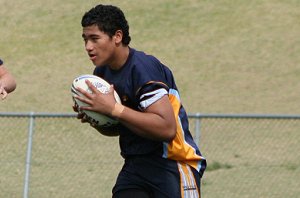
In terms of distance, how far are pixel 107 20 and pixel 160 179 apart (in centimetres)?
110

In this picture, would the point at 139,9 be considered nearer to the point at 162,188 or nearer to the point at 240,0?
the point at 240,0

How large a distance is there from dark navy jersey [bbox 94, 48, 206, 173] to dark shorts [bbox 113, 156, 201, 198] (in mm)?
55

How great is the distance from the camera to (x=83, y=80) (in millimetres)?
5422

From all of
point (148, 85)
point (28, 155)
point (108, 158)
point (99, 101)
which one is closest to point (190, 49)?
point (108, 158)

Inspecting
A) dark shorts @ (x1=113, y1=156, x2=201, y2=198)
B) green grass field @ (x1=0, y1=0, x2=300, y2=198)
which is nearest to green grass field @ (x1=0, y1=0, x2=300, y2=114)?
green grass field @ (x1=0, y1=0, x2=300, y2=198)

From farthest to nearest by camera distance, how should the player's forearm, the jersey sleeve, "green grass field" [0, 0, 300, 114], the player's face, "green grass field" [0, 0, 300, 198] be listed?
1. "green grass field" [0, 0, 300, 114]
2. "green grass field" [0, 0, 300, 198]
3. the player's face
4. the jersey sleeve
5. the player's forearm

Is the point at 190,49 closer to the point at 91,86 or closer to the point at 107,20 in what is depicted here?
the point at 107,20

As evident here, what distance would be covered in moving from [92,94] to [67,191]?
598 centimetres

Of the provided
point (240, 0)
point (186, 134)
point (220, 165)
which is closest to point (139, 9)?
point (240, 0)

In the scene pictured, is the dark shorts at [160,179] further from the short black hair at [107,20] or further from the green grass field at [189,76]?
the green grass field at [189,76]

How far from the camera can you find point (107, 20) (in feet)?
18.0

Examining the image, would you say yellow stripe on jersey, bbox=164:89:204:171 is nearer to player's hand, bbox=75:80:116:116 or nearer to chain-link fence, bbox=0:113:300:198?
player's hand, bbox=75:80:116:116

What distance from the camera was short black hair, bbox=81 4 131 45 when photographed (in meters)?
5.46

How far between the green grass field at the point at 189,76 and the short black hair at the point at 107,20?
5.50 metres
